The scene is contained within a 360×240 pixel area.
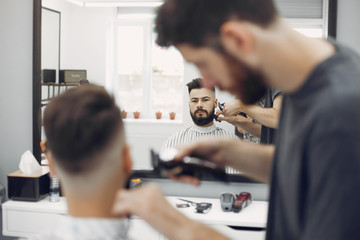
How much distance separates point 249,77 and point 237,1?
0.60 feet

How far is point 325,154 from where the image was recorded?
2.73 ft

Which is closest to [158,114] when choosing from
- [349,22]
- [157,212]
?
[349,22]

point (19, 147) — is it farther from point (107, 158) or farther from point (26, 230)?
point (107, 158)

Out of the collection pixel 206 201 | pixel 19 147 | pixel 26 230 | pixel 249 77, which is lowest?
pixel 26 230

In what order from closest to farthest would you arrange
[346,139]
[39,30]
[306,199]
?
[346,139] < [306,199] < [39,30]

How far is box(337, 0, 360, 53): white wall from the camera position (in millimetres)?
2771

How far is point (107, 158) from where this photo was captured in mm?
1101

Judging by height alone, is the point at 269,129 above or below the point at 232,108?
below

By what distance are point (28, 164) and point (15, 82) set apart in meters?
0.69

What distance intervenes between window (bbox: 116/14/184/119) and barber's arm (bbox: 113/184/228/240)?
1909mm

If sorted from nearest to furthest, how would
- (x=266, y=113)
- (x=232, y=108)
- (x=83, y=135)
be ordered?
(x=83, y=135), (x=266, y=113), (x=232, y=108)

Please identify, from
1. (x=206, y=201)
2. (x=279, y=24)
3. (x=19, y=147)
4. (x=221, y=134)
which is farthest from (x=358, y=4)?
(x=19, y=147)

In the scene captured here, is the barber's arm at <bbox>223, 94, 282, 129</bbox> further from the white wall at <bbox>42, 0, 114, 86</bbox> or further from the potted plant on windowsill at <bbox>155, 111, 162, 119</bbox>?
the white wall at <bbox>42, 0, 114, 86</bbox>

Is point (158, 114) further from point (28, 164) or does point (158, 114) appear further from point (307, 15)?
point (307, 15)
